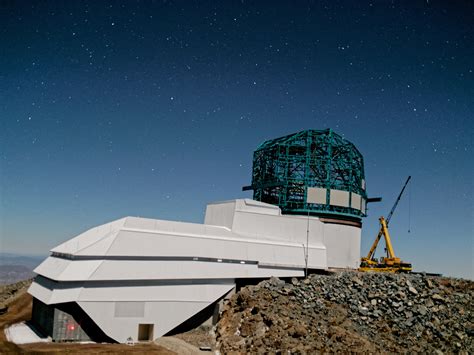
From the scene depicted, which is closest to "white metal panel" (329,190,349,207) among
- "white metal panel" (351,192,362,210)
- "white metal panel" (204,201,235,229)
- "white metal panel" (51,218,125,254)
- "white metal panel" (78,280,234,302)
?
"white metal panel" (351,192,362,210)

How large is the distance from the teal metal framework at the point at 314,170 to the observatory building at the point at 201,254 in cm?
14

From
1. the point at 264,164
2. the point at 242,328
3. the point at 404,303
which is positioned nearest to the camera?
the point at 242,328

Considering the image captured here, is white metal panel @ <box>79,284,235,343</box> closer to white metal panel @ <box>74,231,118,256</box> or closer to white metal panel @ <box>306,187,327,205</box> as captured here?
white metal panel @ <box>74,231,118,256</box>

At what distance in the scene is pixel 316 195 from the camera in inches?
2160

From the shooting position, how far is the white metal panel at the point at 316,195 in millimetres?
54719

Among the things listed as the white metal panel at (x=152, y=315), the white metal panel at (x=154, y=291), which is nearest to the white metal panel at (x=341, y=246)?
the white metal panel at (x=154, y=291)

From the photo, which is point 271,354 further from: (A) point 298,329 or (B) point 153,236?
(B) point 153,236

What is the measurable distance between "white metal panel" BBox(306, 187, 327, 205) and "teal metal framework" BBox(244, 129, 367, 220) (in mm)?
443

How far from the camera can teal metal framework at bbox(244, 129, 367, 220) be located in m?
55.6

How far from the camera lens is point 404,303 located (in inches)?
1599

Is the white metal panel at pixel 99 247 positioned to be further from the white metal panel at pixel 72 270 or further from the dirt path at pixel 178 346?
the dirt path at pixel 178 346

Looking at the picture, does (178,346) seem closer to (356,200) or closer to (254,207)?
(254,207)

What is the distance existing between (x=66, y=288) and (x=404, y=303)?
104ft

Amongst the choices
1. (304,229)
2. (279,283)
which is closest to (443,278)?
(304,229)
